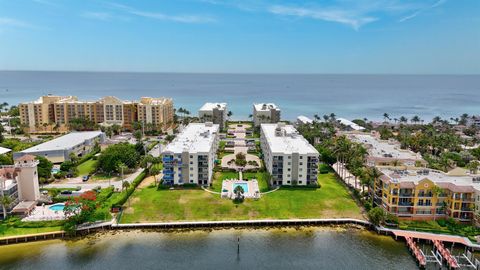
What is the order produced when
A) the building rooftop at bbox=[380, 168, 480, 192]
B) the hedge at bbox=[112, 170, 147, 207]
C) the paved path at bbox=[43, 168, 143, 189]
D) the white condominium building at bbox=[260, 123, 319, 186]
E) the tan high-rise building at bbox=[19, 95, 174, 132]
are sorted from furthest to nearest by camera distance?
the tan high-rise building at bbox=[19, 95, 174, 132] < the white condominium building at bbox=[260, 123, 319, 186] < the paved path at bbox=[43, 168, 143, 189] < the hedge at bbox=[112, 170, 147, 207] < the building rooftop at bbox=[380, 168, 480, 192]

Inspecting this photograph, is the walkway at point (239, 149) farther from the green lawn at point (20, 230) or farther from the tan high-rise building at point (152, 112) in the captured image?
the green lawn at point (20, 230)

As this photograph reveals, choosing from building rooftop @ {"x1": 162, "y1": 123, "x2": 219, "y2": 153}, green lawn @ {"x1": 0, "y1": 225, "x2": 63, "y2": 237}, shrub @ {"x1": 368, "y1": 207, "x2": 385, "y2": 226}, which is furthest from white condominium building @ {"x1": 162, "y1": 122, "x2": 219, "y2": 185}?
shrub @ {"x1": 368, "y1": 207, "x2": 385, "y2": 226}

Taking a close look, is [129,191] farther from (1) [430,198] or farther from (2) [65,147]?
(1) [430,198]

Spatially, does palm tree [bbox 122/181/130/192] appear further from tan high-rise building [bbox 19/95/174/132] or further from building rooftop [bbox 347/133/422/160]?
tan high-rise building [bbox 19/95/174/132]

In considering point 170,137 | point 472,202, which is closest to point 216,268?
point 472,202

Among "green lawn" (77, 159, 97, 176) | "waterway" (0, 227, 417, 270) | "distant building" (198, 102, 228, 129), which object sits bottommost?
"waterway" (0, 227, 417, 270)

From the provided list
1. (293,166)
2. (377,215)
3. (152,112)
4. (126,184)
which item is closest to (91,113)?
(152,112)

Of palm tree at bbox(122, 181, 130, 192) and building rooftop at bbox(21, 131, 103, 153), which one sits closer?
palm tree at bbox(122, 181, 130, 192)
